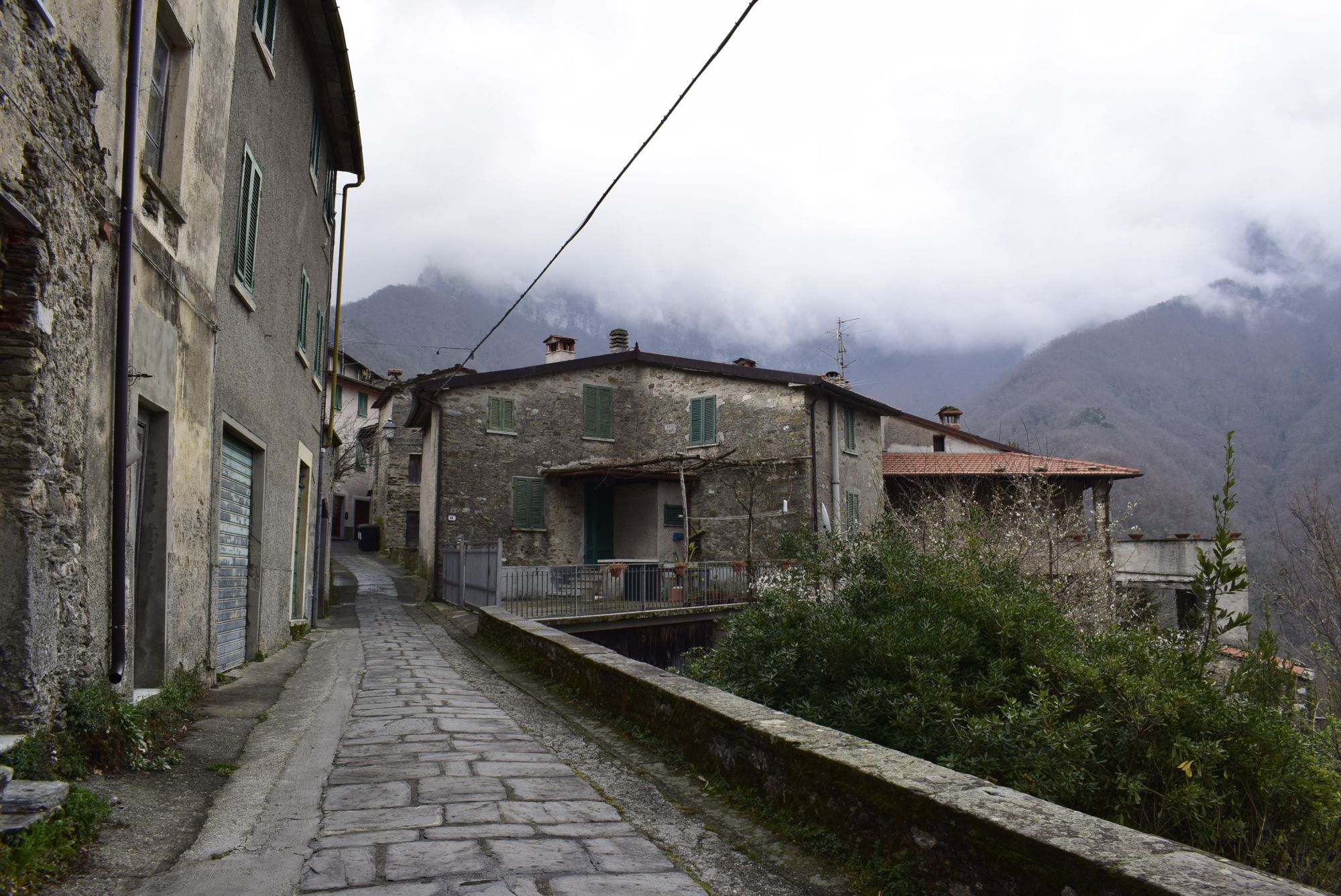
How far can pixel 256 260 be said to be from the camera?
8625mm

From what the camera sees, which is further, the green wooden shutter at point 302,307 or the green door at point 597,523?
the green door at point 597,523

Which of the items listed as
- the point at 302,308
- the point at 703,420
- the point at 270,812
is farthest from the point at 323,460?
the point at 270,812

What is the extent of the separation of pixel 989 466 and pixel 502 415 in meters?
13.6

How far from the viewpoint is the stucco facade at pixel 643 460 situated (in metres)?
20.5

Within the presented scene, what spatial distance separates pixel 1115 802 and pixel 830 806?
2.14 meters

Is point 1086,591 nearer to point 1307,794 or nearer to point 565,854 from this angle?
point 1307,794

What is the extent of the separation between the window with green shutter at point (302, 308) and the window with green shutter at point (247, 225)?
2.46 m

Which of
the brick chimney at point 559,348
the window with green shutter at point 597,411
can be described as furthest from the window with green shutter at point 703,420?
the brick chimney at point 559,348

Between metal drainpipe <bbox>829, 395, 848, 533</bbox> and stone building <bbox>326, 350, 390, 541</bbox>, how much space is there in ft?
79.8

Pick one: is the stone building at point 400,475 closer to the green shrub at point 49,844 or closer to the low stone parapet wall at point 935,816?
the low stone parapet wall at point 935,816

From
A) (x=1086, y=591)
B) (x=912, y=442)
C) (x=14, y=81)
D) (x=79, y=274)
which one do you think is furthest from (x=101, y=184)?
(x=912, y=442)

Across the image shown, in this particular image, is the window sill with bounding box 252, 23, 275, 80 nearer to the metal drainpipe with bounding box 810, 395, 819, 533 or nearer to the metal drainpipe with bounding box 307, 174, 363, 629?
the metal drainpipe with bounding box 307, 174, 363, 629

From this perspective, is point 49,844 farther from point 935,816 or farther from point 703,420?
point 703,420

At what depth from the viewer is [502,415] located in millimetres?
21375
